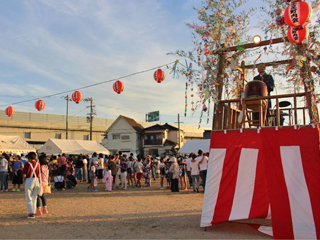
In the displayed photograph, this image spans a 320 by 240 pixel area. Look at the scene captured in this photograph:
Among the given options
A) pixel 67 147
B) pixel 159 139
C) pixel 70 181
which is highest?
pixel 159 139

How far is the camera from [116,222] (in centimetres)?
687

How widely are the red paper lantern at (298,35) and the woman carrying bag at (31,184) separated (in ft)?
22.0

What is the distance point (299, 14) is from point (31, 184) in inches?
282

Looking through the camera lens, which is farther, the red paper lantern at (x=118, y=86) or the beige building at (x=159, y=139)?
Answer: the beige building at (x=159, y=139)

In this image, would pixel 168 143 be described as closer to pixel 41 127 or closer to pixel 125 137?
pixel 125 137

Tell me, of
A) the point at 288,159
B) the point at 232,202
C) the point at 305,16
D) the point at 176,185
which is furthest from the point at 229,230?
the point at 176,185

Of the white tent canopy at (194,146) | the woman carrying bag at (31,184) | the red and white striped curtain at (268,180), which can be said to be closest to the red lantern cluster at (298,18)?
the red and white striped curtain at (268,180)

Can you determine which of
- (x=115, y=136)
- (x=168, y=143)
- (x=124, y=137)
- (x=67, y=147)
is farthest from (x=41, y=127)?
(x=67, y=147)

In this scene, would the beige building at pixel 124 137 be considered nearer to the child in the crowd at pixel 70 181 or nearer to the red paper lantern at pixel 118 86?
the child in the crowd at pixel 70 181

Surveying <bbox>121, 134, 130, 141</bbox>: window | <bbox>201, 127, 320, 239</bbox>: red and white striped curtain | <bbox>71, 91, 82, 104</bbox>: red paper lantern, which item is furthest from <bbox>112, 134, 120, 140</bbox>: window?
<bbox>201, 127, 320, 239</bbox>: red and white striped curtain

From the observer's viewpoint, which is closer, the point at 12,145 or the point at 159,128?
the point at 12,145

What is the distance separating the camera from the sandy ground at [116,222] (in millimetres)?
5734

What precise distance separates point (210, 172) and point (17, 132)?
43.5m

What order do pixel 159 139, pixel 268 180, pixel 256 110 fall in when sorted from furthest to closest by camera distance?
pixel 159 139 → pixel 256 110 → pixel 268 180
